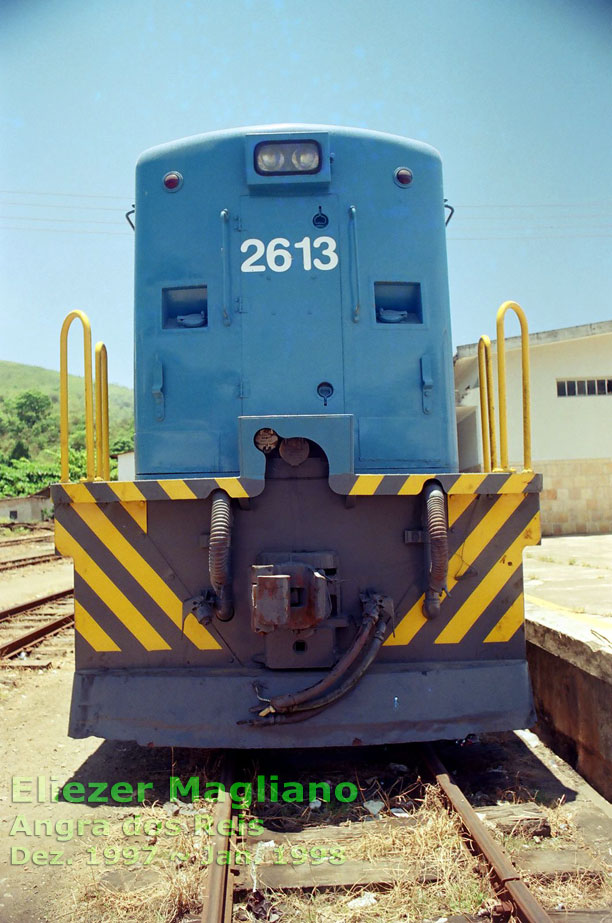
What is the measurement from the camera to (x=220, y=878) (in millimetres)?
2645

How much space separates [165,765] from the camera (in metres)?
4.17

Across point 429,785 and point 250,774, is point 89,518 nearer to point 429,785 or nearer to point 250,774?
point 250,774

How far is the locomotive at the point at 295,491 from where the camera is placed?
3.70 meters

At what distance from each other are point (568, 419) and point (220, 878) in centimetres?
1693

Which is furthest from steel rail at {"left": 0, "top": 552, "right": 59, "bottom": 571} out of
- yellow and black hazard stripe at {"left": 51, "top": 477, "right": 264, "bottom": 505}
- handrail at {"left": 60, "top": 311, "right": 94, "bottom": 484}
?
yellow and black hazard stripe at {"left": 51, "top": 477, "right": 264, "bottom": 505}

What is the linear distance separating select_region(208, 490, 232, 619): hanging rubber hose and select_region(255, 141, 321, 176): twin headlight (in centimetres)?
197

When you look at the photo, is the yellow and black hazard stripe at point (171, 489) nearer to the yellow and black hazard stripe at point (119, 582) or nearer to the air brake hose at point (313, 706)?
the yellow and black hazard stripe at point (119, 582)

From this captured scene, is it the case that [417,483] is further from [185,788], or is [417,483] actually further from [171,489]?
[185,788]

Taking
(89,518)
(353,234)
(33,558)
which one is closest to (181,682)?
(89,518)

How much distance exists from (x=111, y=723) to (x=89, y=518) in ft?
3.50

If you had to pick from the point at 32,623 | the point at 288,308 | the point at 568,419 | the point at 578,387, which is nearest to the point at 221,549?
the point at 288,308

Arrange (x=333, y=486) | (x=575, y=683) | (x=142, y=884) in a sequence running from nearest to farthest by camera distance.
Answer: (x=142, y=884) < (x=333, y=486) < (x=575, y=683)

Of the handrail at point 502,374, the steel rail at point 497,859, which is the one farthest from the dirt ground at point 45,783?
the handrail at point 502,374

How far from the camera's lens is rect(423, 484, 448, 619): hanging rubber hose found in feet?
12.0
